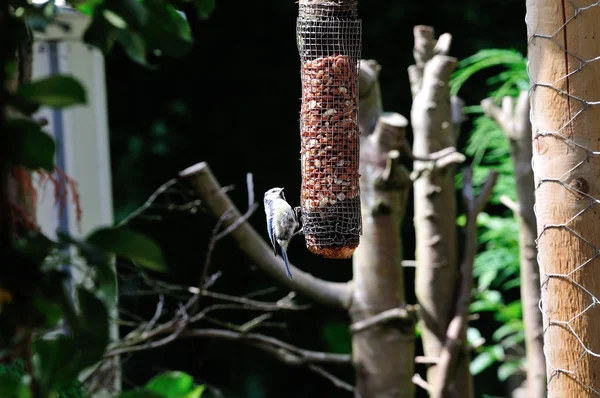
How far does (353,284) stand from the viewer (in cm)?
302

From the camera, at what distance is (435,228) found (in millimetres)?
3133

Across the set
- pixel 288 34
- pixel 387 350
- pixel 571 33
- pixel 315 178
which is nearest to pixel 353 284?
pixel 387 350

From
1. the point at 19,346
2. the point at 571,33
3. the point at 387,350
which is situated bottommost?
the point at 387,350

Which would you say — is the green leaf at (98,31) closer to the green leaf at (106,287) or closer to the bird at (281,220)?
the green leaf at (106,287)

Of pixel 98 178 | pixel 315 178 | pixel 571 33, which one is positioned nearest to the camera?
pixel 571 33

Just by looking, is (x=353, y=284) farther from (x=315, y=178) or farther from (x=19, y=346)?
(x=19, y=346)

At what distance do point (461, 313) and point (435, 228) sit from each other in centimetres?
31

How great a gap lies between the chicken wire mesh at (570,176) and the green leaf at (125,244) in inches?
47.5

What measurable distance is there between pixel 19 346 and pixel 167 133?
13.6 ft

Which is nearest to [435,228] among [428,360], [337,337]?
[428,360]

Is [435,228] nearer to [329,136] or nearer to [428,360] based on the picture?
[428,360]

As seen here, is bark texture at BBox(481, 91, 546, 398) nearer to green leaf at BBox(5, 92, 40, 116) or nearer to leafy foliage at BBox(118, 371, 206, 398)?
leafy foliage at BBox(118, 371, 206, 398)

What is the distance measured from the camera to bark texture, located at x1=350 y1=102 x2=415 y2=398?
289cm

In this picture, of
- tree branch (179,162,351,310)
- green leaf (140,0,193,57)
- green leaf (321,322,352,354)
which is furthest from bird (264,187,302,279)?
green leaf (321,322,352,354)
